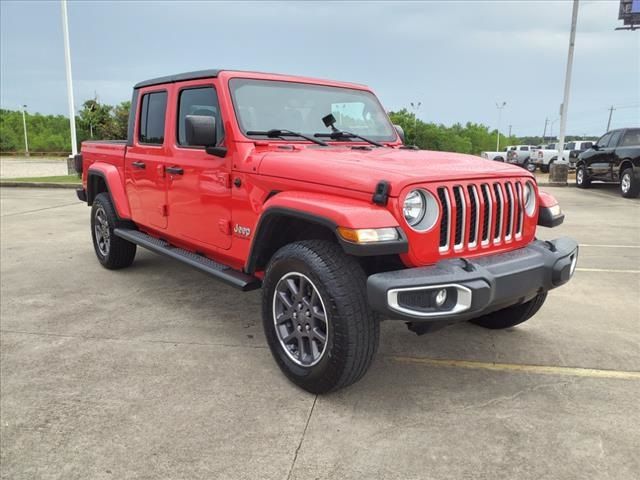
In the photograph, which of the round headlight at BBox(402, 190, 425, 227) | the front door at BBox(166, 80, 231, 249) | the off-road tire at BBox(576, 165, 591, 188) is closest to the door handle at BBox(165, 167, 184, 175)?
the front door at BBox(166, 80, 231, 249)

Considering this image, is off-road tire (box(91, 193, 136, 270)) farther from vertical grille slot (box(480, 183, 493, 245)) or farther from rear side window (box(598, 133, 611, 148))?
rear side window (box(598, 133, 611, 148))

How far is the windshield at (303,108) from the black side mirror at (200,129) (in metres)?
0.26

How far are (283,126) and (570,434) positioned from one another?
265 cm

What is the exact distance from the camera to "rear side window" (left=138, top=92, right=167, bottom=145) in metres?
4.61

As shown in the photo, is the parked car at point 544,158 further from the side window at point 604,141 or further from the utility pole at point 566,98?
the side window at point 604,141

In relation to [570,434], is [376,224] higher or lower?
higher

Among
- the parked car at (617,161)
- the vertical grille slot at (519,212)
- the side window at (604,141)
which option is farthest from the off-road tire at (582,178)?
the vertical grille slot at (519,212)

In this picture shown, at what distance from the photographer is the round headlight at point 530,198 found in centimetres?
337

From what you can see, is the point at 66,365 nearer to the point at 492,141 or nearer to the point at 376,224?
the point at 376,224

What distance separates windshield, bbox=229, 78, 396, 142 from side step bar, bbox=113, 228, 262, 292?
3.30 ft

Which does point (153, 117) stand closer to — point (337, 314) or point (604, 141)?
point (337, 314)

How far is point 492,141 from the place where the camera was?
94562mm

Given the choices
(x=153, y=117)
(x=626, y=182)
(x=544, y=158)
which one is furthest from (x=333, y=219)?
(x=544, y=158)

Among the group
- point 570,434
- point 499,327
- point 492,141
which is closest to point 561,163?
point 499,327
